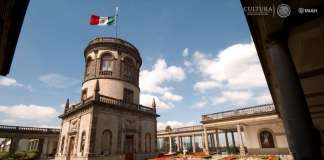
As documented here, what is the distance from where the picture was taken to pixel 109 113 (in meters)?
20.7

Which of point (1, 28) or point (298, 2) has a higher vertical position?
point (1, 28)

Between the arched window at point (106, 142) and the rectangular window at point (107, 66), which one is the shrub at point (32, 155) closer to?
the arched window at point (106, 142)

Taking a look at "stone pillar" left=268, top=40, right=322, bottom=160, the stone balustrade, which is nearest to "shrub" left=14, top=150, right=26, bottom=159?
the stone balustrade

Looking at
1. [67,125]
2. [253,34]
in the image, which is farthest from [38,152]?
[253,34]

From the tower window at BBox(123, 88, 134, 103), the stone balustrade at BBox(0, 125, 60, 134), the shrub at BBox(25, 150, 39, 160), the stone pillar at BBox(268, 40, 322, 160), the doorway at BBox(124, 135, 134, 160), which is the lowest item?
the shrub at BBox(25, 150, 39, 160)

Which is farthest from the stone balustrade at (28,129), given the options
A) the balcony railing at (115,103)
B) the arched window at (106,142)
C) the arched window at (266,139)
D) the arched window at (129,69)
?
the arched window at (266,139)

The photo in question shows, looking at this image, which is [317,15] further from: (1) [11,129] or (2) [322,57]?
(1) [11,129]

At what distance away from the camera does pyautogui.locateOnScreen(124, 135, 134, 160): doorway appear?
2131 centimetres

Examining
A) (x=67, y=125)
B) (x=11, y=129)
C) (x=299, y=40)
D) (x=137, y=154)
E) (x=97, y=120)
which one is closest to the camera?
(x=299, y=40)

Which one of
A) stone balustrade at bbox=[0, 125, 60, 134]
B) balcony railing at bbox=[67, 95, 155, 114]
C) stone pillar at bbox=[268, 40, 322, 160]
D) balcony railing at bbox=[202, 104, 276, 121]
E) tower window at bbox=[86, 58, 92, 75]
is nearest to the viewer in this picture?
stone pillar at bbox=[268, 40, 322, 160]

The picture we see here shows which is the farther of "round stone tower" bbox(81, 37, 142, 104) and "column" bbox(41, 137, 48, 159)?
"column" bbox(41, 137, 48, 159)

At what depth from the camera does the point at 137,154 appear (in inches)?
880

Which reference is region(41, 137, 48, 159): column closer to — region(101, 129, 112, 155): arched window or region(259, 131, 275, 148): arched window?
region(101, 129, 112, 155): arched window

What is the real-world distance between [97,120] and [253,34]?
1799cm
